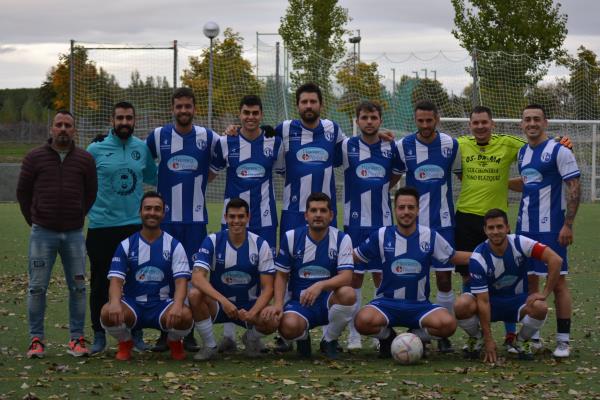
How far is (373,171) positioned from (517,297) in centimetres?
151

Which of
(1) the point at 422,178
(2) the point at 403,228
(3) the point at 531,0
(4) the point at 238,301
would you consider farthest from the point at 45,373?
(3) the point at 531,0

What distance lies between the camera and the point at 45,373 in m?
6.55

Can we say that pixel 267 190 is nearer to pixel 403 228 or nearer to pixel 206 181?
pixel 206 181

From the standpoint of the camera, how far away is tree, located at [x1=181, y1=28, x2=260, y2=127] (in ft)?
77.8

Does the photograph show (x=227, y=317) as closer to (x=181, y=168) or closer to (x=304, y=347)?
(x=304, y=347)

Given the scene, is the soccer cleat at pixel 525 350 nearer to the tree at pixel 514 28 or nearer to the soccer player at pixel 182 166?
the soccer player at pixel 182 166

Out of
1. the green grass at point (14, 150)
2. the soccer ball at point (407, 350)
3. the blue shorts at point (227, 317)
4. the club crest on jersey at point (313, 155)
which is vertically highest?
the green grass at point (14, 150)

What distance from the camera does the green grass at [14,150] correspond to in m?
35.7

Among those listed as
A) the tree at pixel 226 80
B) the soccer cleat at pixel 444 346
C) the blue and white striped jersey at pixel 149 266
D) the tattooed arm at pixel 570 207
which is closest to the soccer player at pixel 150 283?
the blue and white striped jersey at pixel 149 266

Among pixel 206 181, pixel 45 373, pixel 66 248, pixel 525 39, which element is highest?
pixel 525 39

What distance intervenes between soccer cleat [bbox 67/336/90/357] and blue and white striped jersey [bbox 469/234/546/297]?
9.23 ft

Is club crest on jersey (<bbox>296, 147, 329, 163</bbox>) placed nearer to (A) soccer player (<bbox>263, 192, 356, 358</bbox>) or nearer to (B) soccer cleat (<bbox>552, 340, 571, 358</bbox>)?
(A) soccer player (<bbox>263, 192, 356, 358</bbox>)

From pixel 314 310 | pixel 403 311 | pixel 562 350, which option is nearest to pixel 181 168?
pixel 314 310

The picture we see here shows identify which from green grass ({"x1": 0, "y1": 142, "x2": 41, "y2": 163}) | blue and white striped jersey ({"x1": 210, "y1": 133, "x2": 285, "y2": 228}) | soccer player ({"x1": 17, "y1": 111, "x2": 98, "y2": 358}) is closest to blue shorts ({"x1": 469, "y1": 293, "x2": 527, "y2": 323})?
blue and white striped jersey ({"x1": 210, "y1": 133, "x2": 285, "y2": 228})
